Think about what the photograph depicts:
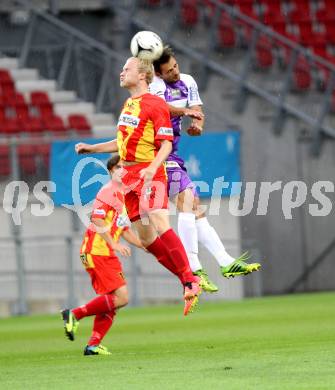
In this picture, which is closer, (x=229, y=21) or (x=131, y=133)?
(x=131, y=133)

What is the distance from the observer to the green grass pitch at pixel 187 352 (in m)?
7.77

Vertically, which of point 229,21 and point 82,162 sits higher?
point 229,21

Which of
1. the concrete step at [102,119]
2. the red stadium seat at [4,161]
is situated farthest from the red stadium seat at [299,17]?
the red stadium seat at [4,161]

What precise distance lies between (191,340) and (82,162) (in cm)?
749

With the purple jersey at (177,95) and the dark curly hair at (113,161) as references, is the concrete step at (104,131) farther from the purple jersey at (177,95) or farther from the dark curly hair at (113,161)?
the purple jersey at (177,95)

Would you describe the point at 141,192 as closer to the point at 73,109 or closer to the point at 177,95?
the point at 177,95

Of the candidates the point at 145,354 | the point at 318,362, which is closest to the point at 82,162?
the point at 145,354

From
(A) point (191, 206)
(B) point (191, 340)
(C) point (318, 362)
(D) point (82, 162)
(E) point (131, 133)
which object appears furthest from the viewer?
(D) point (82, 162)

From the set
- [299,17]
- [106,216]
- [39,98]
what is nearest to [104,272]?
[106,216]

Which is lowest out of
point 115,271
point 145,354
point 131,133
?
point 145,354

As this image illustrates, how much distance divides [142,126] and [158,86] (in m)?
0.81

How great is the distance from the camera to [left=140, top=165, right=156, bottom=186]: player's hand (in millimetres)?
9219

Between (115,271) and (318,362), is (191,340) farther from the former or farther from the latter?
(318,362)

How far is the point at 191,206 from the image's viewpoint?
10688 mm
